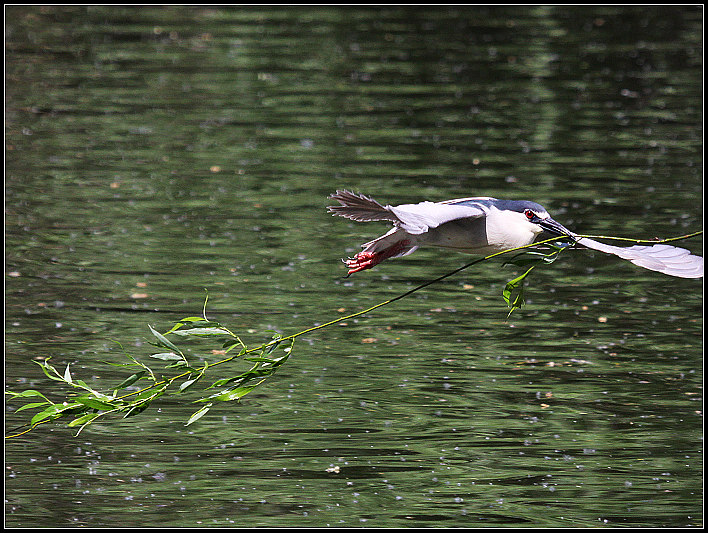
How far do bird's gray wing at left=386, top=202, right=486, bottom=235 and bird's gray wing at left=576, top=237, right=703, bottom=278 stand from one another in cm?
48

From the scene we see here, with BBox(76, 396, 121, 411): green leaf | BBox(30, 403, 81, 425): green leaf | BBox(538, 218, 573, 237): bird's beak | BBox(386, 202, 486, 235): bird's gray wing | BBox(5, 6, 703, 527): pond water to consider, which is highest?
BBox(386, 202, 486, 235): bird's gray wing

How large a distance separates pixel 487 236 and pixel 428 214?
1.06 ft

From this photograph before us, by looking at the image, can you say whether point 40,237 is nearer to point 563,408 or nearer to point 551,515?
point 563,408

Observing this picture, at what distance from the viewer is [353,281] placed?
9734mm

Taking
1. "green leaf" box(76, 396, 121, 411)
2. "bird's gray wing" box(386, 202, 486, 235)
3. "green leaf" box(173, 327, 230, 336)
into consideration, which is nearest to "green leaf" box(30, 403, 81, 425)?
"green leaf" box(76, 396, 121, 411)

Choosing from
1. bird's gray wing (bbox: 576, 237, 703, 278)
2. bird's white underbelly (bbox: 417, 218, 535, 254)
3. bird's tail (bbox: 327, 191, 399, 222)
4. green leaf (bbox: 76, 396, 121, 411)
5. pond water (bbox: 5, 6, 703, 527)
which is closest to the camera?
bird's tail (bbox: 327, 191, 399, 222)

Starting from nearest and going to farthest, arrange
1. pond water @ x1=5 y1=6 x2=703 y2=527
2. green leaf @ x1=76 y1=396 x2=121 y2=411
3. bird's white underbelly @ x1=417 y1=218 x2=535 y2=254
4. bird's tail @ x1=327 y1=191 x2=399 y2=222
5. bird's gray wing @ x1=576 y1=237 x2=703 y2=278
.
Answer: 1. bird's tail @ x1=327 y1=191 x2=399 y2=222
2. bird's gray wing @ x1=576 y1=237 x2=703 y2=278
3. bird's white underbelly @ x1=417 y1=218 x2=535 y2=254
4. green leaf @ x1=76 y1=396 x2=121 y2=411
5. pond water @ x1=5 y1=6 x2=703 y2=527

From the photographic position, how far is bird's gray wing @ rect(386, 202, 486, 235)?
169 inches

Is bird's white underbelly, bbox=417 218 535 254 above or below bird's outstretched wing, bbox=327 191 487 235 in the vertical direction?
below

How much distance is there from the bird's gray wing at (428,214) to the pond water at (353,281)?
2.09 metres

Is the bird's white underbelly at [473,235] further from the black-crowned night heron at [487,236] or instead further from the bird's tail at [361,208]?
the bird's tail at [361,208]

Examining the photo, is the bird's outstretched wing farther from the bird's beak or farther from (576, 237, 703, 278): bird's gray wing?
(576, 237, 703, 278): bird's gray wing

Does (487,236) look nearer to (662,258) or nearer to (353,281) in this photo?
(662,258)

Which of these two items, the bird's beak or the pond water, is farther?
the pond water
